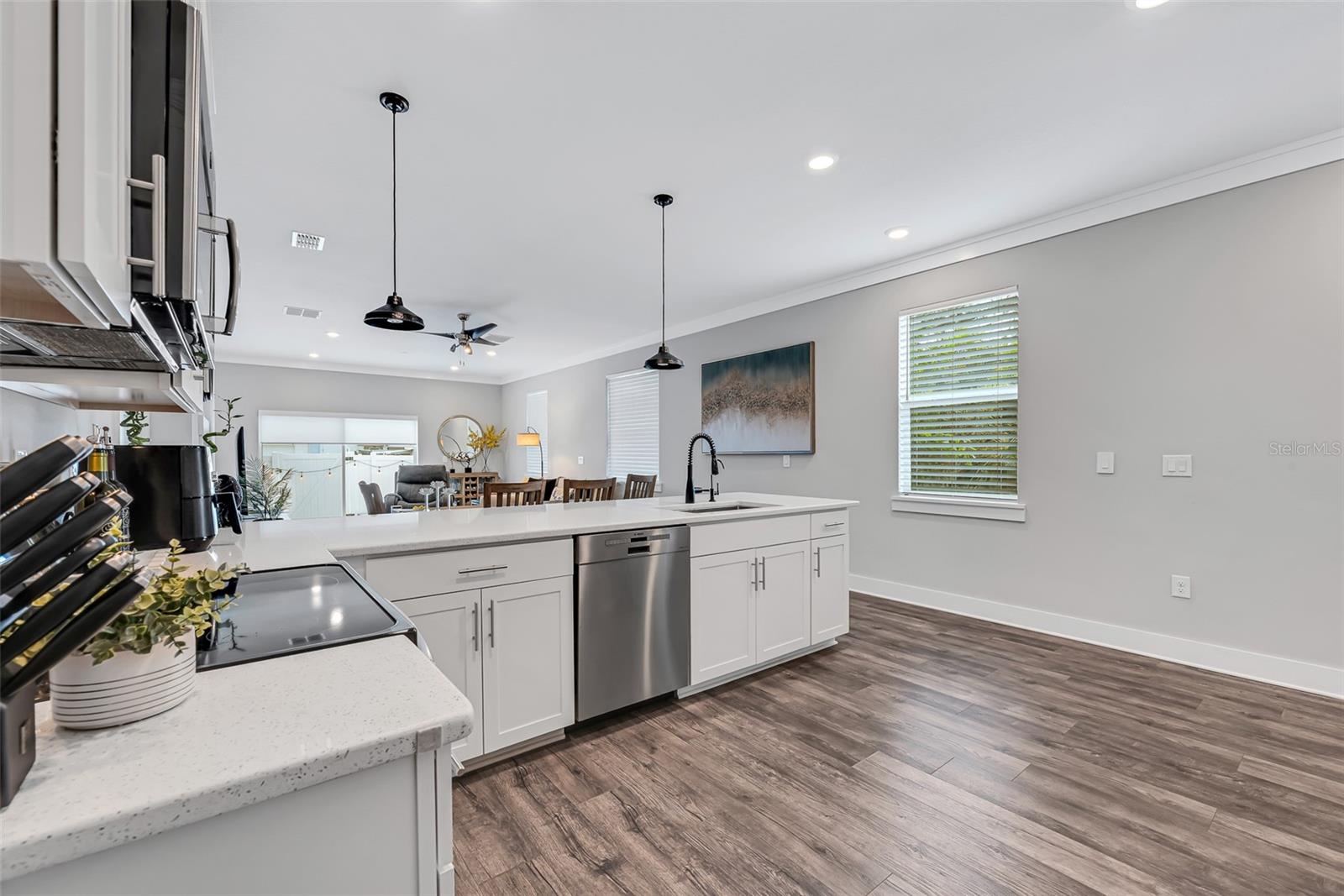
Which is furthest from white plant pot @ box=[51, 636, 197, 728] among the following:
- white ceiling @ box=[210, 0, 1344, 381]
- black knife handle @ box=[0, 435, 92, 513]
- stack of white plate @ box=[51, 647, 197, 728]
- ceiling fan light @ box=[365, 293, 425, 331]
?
ceiling fan light @ box=[365, 293, 425, 331]

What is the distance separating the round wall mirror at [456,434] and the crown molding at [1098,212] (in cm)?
609

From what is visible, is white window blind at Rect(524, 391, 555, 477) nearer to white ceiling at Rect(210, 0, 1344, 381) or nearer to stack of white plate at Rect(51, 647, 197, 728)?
white ceiling at Rect(210, 0, 1344, 381)

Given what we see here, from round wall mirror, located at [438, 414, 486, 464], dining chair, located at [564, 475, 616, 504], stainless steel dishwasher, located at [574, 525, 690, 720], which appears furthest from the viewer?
round wall mirror, located at [438, 414, 486, 464]

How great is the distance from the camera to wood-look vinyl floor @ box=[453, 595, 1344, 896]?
1.54 metres

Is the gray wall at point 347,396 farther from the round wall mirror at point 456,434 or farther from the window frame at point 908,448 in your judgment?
the window frame at point 908,448

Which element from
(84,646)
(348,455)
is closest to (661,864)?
(84,646)

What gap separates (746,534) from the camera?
2.81 metres

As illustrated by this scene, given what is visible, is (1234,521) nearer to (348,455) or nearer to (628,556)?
(628,556)

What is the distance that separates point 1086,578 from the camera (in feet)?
11.0

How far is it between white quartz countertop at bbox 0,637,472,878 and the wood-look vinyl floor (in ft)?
3.50

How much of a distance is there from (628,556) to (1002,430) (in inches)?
110

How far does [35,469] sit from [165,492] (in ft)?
4.40

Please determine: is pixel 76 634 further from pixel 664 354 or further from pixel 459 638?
pixel 664 354

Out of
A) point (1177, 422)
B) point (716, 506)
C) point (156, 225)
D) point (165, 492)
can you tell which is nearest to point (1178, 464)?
point (1177, 422)
